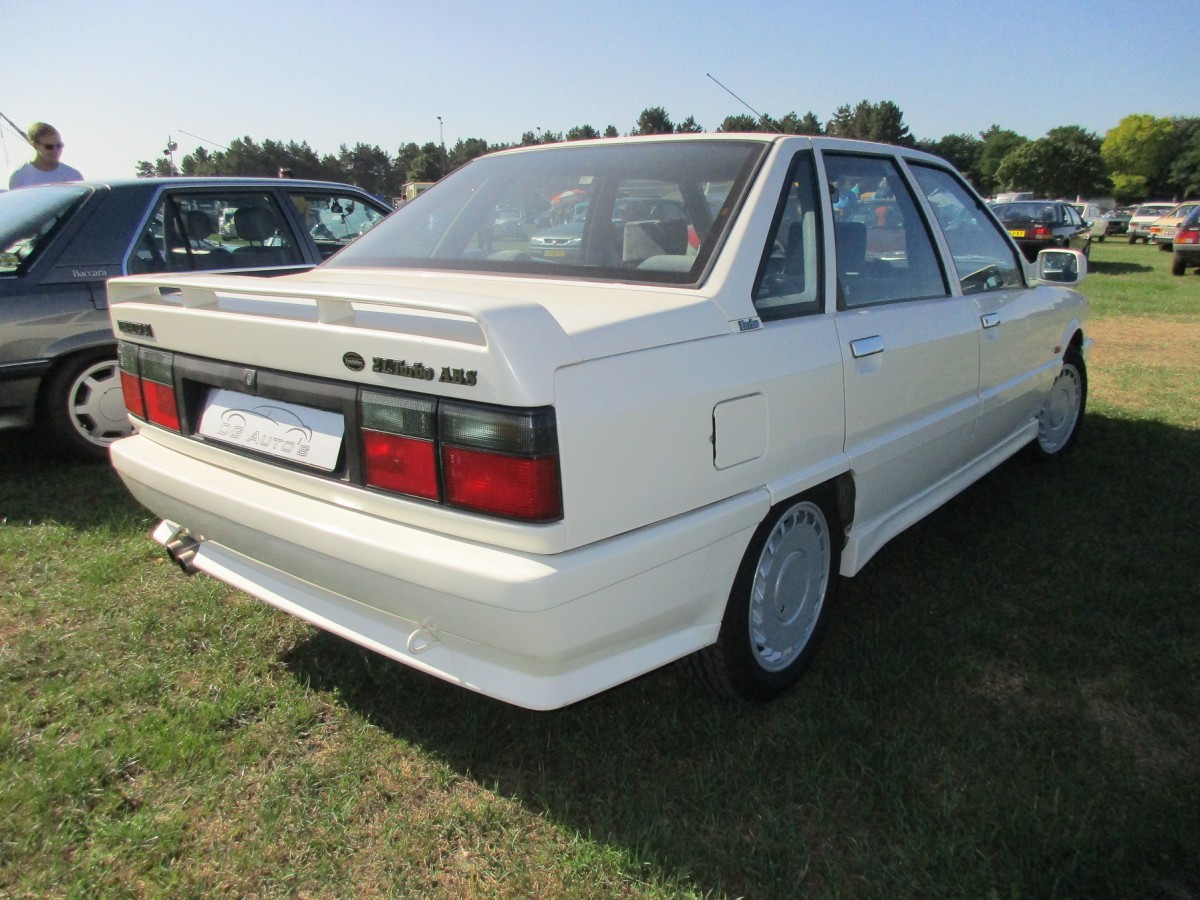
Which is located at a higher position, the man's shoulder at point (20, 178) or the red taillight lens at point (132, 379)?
the man's shoulder at point (20, 178)

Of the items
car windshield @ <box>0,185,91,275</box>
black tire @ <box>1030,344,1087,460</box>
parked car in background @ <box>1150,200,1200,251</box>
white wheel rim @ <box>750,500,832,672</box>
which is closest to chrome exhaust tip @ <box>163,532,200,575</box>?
white wheel rim @ <box>750,500,832,672</box>

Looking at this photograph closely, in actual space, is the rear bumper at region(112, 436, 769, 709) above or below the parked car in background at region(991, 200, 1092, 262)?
below

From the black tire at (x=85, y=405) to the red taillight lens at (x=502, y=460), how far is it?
3.46m

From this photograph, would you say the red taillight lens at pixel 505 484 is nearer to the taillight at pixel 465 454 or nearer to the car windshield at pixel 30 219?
the taillight at pixel 465 454

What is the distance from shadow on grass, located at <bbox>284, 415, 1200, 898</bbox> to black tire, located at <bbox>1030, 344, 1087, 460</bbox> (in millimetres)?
1397

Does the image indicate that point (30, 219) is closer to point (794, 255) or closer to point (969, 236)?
point (794, 255)

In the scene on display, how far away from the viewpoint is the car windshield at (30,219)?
4164 mm

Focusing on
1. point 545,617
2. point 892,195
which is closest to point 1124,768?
point 545,617

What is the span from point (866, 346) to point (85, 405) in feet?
12.9

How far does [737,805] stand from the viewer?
6.81 feet

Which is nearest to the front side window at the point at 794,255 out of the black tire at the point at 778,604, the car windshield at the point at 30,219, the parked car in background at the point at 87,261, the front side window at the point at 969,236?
the black tire at the point at 778,604

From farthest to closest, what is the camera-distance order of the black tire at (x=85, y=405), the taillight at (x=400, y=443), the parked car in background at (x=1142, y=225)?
the parked car in background at (x=1142, y=225) → the black tire at (x=85, y=405) → the taillight at (x=400, y=443)

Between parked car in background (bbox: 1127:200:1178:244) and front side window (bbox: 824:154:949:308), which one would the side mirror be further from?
parked car in background (bbox: 1127:200:1178:244)

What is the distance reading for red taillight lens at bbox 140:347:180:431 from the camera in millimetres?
2357
